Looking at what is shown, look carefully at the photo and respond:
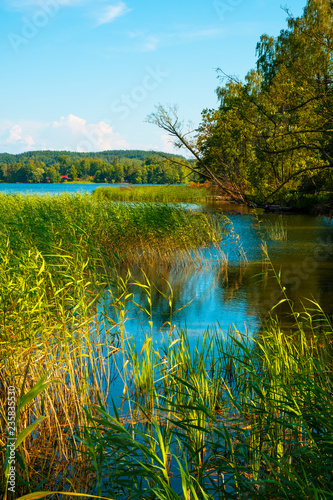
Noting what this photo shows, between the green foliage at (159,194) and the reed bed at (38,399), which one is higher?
the green foliage at (159,194)

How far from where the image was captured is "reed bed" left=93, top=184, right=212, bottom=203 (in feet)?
108

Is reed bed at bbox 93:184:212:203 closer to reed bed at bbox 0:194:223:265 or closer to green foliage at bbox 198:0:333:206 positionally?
green foliage at bbox 198:0:333:206

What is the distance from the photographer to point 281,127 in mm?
7227

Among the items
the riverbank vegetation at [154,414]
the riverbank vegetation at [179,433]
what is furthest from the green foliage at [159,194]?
the riverbank vegetation at [179,433]

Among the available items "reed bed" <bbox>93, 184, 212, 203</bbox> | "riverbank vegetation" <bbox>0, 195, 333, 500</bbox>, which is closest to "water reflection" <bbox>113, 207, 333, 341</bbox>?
"riverbank vegetation" <bbox>0, 195, 333, 500</bbox>

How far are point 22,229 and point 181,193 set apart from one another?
29077mm

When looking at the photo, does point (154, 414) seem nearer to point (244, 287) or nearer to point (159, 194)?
point (244, 287)

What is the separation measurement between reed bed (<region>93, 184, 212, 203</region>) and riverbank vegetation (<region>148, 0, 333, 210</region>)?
8310mm

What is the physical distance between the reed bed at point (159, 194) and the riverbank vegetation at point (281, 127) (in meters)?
8.31

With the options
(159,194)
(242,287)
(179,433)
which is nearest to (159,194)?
(159,194)

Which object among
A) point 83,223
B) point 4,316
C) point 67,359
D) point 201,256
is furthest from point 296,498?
point 201,256

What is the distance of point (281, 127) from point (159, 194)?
87.8ft

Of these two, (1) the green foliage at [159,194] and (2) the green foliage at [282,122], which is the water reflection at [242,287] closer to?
(2) the green foliage at [282,122]

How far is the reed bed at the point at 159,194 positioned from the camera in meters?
32.9
